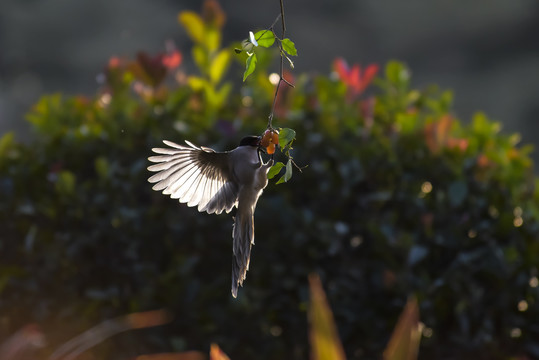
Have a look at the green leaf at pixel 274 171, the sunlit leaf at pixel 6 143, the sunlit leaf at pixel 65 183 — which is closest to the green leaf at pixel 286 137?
the green leaf at pixel 274 171

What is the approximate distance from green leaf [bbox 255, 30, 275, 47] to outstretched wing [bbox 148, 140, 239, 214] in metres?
→ 0.24

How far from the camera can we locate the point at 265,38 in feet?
3.58

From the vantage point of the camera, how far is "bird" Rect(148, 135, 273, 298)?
1188 millimetres

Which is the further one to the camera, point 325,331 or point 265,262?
point 265,262

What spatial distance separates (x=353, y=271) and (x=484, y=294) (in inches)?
24.2

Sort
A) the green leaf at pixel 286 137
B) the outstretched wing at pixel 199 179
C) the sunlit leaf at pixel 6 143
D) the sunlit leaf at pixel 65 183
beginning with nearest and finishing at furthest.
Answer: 1. the green leaf at pixel 286 137
2. the outstretched wing at pixel 199 179
3. the sunlit leaf at pixel 65 183
4. the sunlit leaf at pixel 6 143

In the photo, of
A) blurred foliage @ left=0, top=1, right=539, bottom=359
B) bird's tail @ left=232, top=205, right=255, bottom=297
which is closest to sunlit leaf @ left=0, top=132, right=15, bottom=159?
blurred foliage @ left=0, top=1, right=539, bottom=359

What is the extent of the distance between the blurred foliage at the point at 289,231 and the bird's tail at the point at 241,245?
1.59 meters

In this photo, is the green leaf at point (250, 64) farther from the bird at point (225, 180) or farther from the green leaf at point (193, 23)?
the green leaf at point (193, 23)

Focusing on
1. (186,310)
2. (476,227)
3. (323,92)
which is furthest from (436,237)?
(186,310)

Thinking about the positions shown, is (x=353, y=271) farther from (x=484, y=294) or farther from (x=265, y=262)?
(x=484, y=294)

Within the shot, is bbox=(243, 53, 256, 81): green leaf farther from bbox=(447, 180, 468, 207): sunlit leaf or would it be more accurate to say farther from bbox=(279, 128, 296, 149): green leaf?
bbox=(447, 180, 468, 207): sunlit leaf

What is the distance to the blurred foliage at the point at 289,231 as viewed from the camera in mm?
2889

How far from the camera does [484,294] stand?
292 centimetres
